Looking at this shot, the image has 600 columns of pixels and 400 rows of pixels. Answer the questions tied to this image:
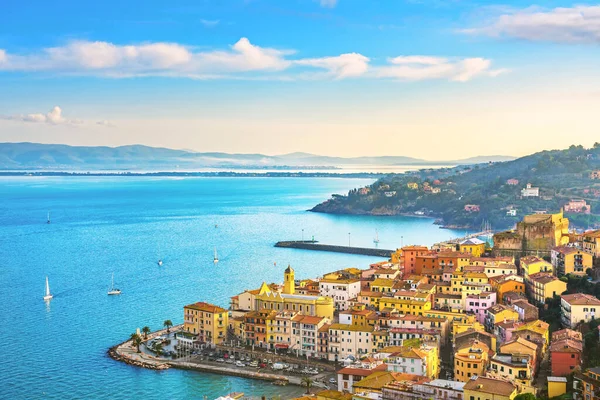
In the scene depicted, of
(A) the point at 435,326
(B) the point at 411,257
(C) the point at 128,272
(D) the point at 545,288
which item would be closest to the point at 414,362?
(A) the point at 435,326

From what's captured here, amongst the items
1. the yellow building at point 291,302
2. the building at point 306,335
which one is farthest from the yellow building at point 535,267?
the building at point 306,335

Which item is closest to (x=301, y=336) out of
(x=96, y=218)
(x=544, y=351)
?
(x=544, y=351)

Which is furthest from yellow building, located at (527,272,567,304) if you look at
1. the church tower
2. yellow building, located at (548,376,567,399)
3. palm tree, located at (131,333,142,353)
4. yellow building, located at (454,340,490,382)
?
palm tree, located at (131,333,142,353)

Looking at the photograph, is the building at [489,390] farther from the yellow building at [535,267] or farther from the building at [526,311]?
the yellow building at [535,267]

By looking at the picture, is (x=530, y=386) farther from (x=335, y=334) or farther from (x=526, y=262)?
(x=526, y=262)

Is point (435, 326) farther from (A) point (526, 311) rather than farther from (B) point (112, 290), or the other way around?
(B) point (112, 290)

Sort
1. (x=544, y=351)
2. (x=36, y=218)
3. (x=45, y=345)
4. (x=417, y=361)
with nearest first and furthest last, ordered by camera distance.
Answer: (x=417, y=361) → (x=544, y=351) → (x=45, y=345) → (x=36, y=218)
